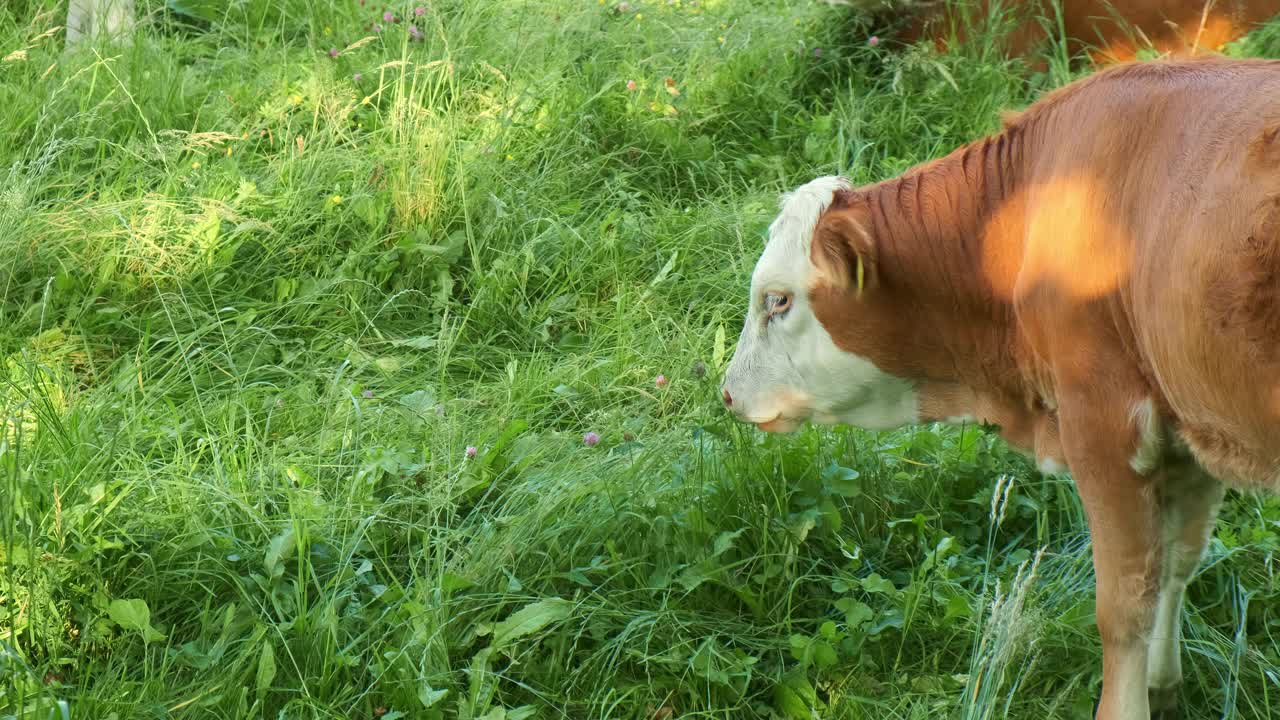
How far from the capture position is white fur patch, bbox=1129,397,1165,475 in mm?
2613

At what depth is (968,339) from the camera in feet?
10.00

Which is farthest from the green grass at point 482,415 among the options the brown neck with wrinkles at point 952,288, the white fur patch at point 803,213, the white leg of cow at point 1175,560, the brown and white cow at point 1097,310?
the white fur patch at point 803,213

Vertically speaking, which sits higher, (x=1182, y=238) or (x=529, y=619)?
(x=1182, y=238)

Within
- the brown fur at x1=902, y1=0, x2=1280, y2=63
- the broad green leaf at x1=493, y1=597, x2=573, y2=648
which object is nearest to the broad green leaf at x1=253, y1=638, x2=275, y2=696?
the broad green leaf at x1=493, y1=597, x2=573, y2=648

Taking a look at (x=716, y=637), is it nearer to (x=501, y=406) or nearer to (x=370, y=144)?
(x=501, y=406)

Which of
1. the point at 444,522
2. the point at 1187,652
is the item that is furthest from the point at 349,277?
the point at 1187,652

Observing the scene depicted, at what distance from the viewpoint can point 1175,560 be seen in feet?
9.64

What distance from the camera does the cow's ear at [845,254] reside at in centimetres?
298

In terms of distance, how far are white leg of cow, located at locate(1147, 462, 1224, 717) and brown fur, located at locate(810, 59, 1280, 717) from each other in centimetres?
21

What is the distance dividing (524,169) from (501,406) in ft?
4.30

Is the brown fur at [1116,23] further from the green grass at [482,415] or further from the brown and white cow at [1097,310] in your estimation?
the brown and white cow at [1097,310]

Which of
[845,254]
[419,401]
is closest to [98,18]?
[419,401]

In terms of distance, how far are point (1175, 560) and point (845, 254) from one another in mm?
987

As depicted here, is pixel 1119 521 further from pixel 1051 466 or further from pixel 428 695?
pixel 428 695
